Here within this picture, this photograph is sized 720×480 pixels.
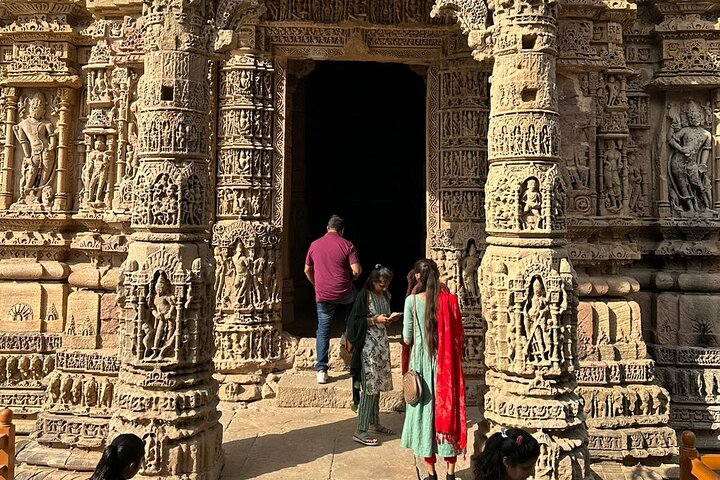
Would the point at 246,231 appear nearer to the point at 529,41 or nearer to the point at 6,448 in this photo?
the point at 6,448

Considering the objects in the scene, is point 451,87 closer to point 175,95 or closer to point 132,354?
point 175,95

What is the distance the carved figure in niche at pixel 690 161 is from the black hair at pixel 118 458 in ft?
24.0

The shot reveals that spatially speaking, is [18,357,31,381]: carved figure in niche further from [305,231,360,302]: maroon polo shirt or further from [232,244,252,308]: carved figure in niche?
[305,231,360,302]: maroon polo shirt

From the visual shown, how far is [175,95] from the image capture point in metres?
5.07

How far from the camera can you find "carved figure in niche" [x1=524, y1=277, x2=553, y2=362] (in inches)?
193

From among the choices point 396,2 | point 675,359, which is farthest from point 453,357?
point 396,2

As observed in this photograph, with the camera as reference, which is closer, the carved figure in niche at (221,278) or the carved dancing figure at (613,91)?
the carved dancing figure at (613,91)

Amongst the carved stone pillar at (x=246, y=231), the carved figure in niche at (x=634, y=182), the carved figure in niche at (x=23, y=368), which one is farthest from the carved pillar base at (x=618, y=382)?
the carved figure in niche at (x=23, y=368)

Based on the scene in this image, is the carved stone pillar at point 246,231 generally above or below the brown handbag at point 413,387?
above

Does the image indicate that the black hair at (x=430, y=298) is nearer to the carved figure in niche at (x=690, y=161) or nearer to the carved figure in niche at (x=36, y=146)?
the carved figure in niche at (x=690, y=161)

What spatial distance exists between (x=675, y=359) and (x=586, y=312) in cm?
153

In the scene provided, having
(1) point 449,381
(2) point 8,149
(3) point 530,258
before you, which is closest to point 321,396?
(1) point 449,381

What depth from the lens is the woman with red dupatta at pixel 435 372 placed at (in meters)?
4.70

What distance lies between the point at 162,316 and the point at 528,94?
3850mm
